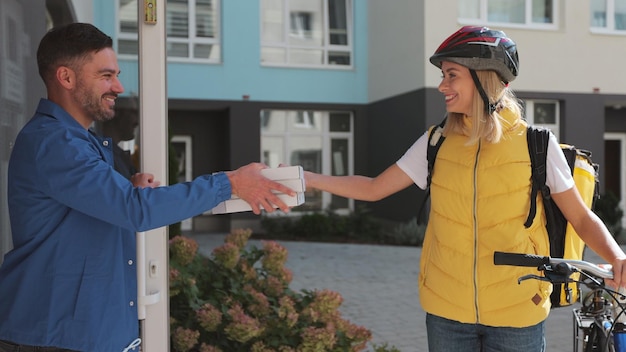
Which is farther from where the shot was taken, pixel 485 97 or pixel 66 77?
pixel 485 97

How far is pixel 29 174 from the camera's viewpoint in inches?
70.2

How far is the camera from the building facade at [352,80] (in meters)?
14.0

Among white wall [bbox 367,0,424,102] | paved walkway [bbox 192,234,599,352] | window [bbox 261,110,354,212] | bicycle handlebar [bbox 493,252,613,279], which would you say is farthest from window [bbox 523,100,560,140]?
bicycle handlebar [bbox 493,252,613,279]

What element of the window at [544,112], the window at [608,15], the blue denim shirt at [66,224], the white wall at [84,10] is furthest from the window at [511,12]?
the blue denim shirt at [66,224]

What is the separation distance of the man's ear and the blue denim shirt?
0.08 meters

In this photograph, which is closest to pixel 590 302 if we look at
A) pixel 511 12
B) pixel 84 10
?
pixel 84 10

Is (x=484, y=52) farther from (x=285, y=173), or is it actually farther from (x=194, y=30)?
(x=194, y=30)

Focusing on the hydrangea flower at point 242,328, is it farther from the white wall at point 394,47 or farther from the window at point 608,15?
the window at point 608,15

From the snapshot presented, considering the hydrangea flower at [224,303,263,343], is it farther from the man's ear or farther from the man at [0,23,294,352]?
the man's ear

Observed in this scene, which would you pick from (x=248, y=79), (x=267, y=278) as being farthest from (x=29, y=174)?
(x=248, y=79)

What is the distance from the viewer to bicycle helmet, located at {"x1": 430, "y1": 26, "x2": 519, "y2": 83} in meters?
2.18

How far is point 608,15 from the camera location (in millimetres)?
14742

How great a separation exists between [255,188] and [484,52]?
37.8 inches

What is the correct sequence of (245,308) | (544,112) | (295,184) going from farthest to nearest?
(544,112)
(245,308)
(295,184)
